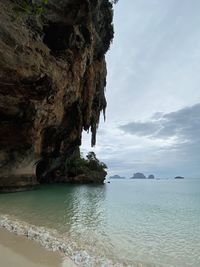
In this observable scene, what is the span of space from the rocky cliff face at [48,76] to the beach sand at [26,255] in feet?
21.4

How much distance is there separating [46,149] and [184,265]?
22179 mm

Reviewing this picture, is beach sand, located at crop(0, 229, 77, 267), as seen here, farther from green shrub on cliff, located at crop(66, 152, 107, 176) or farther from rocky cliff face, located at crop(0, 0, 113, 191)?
green shrub on cliff, located at crop(66, 152, 107, 176)

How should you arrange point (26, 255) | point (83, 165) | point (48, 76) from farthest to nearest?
point (83, 165)
point (48, 76)
point (26, 255)

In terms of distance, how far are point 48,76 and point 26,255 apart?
40.8 ft

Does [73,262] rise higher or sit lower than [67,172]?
lower

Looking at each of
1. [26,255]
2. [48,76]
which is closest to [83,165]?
[48,76]

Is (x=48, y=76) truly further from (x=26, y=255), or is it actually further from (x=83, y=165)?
(x=83, y=165)

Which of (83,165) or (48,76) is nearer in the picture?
(48,76)

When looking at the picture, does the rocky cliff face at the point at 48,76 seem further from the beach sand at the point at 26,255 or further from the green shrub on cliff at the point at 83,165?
the green shrub on cliff at the point at 83,165

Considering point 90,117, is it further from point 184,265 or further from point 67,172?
point 184,265

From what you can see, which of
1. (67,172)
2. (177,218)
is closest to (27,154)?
(177,218)

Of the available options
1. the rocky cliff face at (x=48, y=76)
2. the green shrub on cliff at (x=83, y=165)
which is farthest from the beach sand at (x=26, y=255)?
the green shrub on cliff at (x=83, y=165)

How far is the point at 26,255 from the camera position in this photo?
17.2ft

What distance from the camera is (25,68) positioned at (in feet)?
46.5
